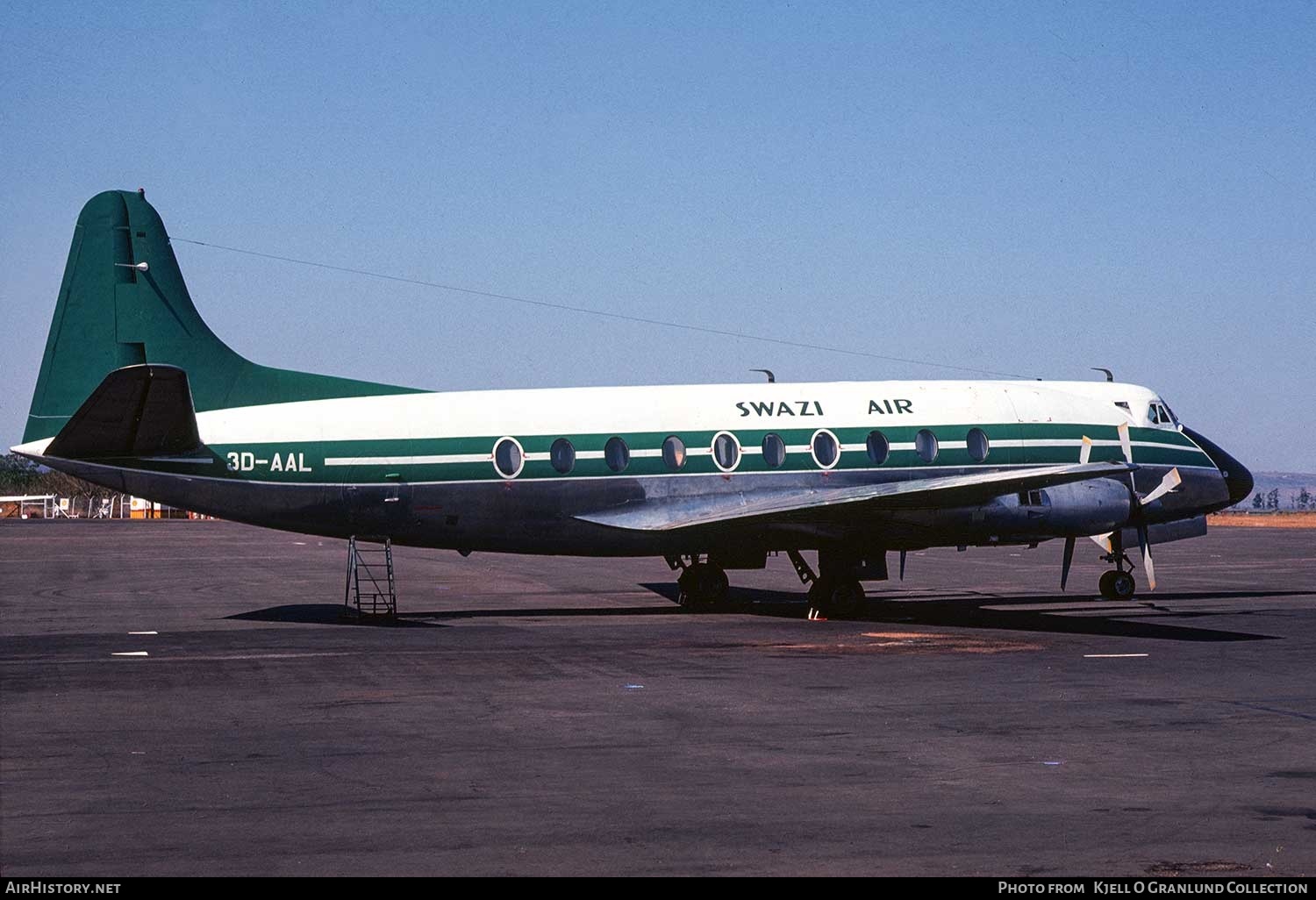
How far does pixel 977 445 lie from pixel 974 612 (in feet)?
11.6

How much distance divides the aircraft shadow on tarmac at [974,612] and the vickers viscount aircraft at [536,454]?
59.1 inches

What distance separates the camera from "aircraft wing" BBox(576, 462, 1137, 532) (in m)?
23.8

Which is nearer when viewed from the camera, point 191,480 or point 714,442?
point 191,480

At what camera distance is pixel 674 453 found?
27.2 metres

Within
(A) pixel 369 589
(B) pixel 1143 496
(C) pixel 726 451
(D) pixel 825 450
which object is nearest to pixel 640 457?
(C) pixel 726 451

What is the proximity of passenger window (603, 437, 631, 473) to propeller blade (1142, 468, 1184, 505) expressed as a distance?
11371 millimetres

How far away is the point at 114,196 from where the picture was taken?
26.2 meters

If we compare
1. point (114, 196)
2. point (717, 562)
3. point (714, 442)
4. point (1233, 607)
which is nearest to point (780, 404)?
point (714, 442)

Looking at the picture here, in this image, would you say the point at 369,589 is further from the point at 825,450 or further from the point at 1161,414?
the point at 1161,414

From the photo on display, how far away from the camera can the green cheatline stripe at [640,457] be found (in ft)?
83.8

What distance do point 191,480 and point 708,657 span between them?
1104 centimetres

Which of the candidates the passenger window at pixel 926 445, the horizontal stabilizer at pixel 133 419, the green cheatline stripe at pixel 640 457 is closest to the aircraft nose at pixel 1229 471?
the green cheatline stripe at pixel 640 457

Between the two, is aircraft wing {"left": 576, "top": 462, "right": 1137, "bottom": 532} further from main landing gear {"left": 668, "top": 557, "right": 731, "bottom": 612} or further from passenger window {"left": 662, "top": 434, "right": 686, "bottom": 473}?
main landing gear {"left": 668, "top": 557, "right": 731, "bottom": 612}

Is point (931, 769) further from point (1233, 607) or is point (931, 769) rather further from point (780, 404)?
point (1233, 607)
